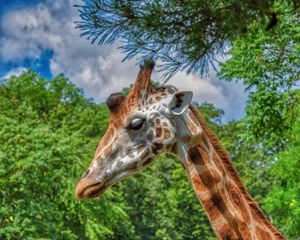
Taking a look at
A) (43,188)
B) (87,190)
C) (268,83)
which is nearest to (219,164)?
(87,190)

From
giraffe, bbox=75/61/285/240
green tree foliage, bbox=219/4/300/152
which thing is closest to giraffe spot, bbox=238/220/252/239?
giraffe, bbox=75/61/285/240

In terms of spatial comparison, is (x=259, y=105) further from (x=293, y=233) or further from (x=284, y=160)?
(x=293, y=233)

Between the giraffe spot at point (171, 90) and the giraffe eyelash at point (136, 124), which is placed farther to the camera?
the giraffe spot at point (171, 90)

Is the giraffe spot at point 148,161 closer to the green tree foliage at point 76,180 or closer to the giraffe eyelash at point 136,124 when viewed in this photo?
the giraffe eyelash at point 136,124

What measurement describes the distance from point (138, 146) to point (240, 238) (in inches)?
26.3

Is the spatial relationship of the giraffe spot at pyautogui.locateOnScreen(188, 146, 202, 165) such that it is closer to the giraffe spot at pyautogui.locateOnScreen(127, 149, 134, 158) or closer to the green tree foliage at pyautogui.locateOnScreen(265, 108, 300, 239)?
the giraffe spot at pyautogui.locateOnScreen(127, 149, 134, 158)

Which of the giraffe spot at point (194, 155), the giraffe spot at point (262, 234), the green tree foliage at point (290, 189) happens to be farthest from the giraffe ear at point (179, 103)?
the green tree foliage at point (290, 189)

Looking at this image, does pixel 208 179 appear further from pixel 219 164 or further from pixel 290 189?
pixel 290 189

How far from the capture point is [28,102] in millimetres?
23938

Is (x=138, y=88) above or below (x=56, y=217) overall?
below

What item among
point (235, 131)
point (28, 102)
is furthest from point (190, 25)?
point (235, 131)

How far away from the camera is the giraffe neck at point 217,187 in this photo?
8.91 feet

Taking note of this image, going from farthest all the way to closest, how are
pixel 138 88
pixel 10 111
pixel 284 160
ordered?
1. pixel 10 111
2. pixel 284 160
3. pixel 138 88

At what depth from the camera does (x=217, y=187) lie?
277 centimetres
